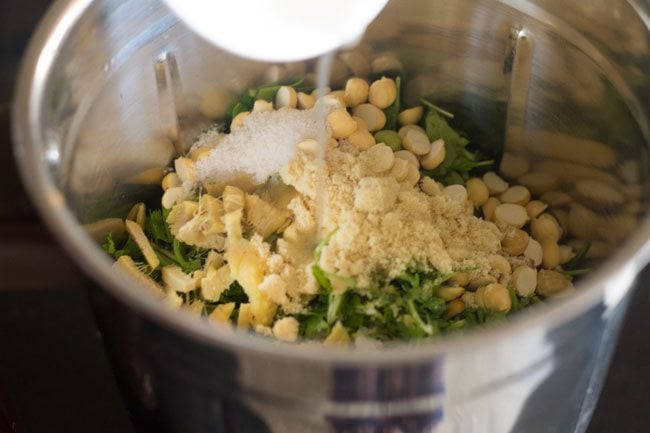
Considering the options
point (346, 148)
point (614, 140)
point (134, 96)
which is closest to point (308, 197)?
point (346, 148)

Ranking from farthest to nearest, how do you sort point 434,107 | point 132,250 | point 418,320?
1. point 434,107
2. point 132,250
3. point 418,320

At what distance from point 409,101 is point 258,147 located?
0.19 m

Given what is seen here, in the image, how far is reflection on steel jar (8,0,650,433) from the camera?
56 centimetres

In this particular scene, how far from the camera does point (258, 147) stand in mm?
893

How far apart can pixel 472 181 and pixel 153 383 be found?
425mm

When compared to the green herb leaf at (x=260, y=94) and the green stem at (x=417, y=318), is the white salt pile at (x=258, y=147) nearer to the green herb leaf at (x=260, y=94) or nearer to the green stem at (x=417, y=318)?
the green herb leaf at (x=260, y=94)

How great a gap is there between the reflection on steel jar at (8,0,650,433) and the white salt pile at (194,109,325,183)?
0.06m

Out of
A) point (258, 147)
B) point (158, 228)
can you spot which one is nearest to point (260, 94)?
point (258, 147)

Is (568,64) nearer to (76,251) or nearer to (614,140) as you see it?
(614,140)

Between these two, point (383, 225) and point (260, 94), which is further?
point (260, 94)

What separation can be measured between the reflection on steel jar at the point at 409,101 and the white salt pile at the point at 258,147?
0.06m

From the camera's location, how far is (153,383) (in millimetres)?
681

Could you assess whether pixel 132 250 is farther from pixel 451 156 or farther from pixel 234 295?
pixel 451 156

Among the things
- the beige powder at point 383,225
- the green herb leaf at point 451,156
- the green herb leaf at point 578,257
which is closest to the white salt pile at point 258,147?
the beige powder at point 383,225
